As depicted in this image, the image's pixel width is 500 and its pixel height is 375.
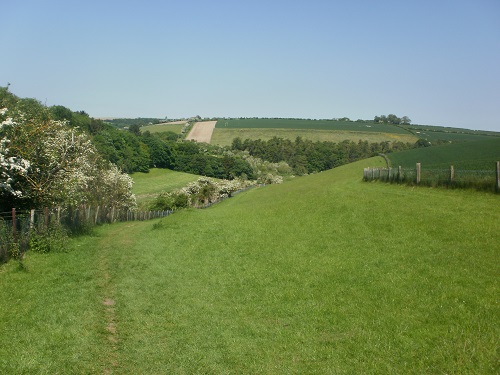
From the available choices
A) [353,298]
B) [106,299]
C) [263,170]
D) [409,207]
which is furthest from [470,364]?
[263,170]

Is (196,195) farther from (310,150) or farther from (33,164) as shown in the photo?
(310,150)

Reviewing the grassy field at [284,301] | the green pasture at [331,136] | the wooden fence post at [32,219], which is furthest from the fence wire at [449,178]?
the green pasture at [331,136]

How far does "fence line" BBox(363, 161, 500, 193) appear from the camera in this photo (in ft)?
83.0

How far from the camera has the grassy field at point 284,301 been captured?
10.9 metres

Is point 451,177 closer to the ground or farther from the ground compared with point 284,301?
farther from the ground

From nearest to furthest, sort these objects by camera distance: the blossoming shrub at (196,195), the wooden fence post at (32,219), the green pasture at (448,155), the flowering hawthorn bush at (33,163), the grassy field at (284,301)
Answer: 1. the grassy field at (284,301)
2. the wooden fence post at (32,219)
3. the flowering hawthorn bush at (33,163)
4. the green pasture at (448,155)
5. the blossoming shrub at (196,195)

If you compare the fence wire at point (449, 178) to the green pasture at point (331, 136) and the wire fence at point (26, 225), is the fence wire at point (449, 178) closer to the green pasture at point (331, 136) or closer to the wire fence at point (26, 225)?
the wire fence at point (26, 225)

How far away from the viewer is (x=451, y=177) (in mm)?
28719

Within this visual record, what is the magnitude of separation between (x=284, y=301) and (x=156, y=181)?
11604 centimetres

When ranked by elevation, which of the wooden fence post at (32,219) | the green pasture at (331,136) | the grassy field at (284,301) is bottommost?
the grassy field at (284,301)

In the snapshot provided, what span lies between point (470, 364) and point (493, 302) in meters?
3.43

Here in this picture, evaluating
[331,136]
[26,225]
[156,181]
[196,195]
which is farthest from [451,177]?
[331,136]

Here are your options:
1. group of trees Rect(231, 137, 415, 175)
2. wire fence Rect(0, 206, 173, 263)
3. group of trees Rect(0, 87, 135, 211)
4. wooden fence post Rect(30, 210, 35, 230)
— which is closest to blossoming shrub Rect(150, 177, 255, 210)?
wire fence Rect(0, 206, 173, 263)

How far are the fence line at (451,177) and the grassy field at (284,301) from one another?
99 cm
